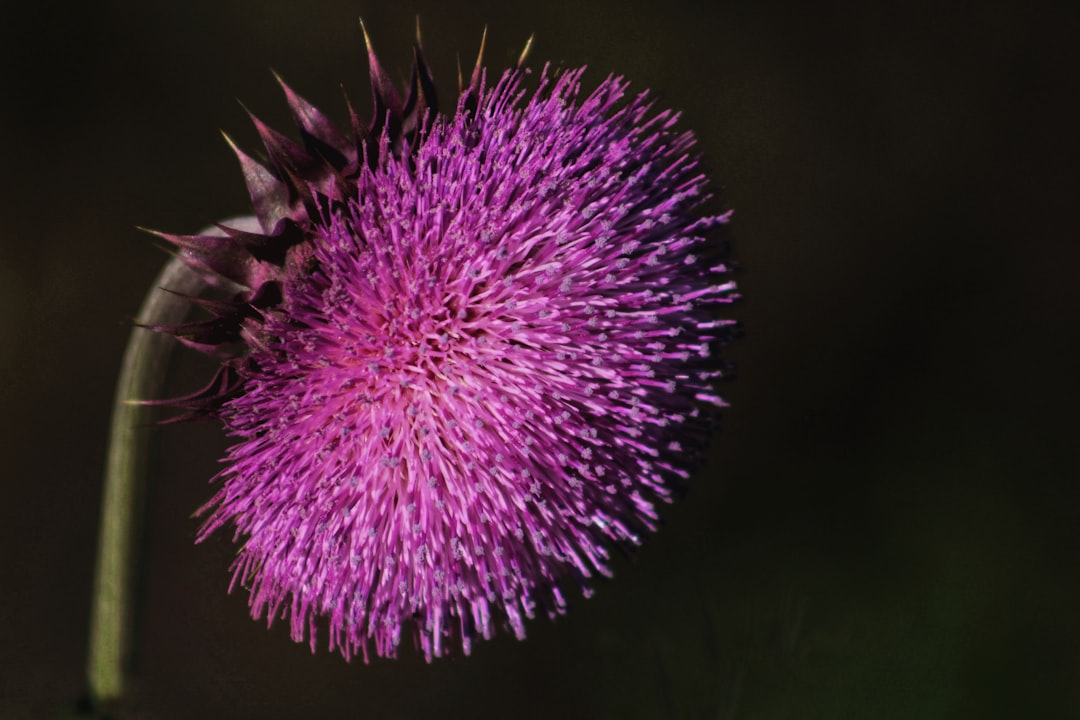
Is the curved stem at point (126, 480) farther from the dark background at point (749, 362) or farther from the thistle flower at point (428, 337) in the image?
the dark background at point (749, 362)

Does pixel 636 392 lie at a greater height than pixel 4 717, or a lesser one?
greater

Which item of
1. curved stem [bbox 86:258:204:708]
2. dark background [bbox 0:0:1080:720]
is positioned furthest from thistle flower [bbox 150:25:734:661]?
dark background [bbox 0:0:1080:720]

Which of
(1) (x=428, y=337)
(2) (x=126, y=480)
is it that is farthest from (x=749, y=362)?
(2) (x=126, y=480)

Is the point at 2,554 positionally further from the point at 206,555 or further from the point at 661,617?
the point at 661,617

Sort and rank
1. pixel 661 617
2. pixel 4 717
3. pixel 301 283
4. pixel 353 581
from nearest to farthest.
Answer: pixel 301 283, pixel 353 581, pixel 4 717, pixel 661 617

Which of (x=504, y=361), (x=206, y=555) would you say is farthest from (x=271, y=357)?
(x=206, y=555)

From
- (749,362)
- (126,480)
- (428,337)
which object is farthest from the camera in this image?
(749,362)

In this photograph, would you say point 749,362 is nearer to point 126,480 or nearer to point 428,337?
point 428,337
